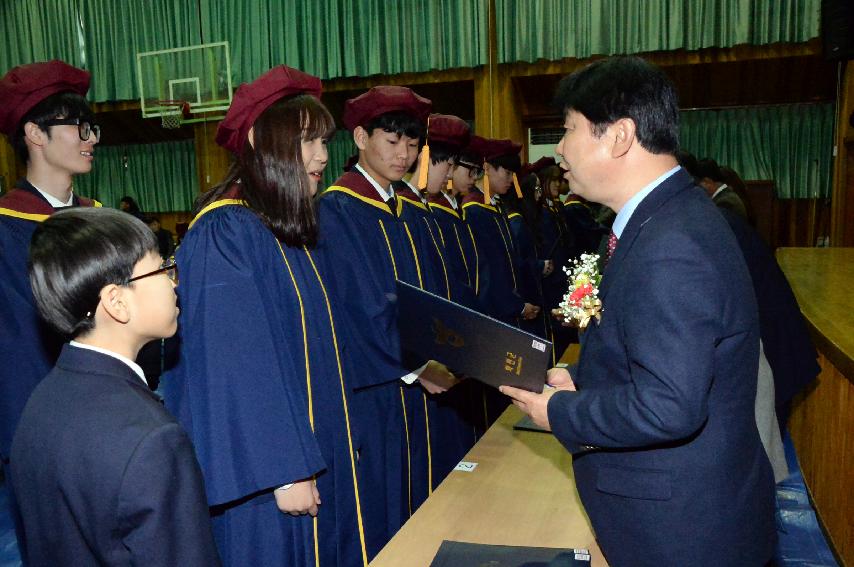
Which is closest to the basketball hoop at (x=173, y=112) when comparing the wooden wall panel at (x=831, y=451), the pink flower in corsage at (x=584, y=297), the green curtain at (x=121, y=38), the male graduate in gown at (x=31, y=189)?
the green curtain at (x=121, y=38)

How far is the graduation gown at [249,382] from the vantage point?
1591mm

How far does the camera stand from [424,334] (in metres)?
1.74

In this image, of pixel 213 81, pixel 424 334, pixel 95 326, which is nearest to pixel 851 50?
pixel 424 334

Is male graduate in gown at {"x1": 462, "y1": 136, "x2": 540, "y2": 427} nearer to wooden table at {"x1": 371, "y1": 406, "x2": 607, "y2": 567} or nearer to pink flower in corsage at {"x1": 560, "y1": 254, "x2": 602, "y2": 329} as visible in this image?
wooden table at {"x1": 371, "y1": 406, "x2": 607, "y2": 567}

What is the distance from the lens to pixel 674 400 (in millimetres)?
1054

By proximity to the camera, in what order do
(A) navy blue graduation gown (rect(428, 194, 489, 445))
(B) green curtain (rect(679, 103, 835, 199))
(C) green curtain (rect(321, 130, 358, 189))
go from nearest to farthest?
(A) navy blue graduation gown (rect(428, 194, 489, 445)), (B) green curtain (rect(679, 103, 835, 199)), (C) green curtain (rect(321, 130, 358, 189))

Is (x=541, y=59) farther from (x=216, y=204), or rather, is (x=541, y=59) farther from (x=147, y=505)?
(x=147, y=505)

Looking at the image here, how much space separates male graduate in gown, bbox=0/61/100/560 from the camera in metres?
1.98

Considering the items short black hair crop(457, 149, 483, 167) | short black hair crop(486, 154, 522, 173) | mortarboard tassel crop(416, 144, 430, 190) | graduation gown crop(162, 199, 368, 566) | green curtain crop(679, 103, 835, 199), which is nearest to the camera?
graduation gown crop(162, 199, 368, 566)

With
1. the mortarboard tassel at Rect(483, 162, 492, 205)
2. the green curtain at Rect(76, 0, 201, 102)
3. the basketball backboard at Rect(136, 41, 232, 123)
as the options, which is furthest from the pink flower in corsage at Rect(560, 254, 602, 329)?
the green curtain at Rect(76, 0, 201, 102)

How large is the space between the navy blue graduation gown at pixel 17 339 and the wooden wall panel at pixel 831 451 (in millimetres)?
2651

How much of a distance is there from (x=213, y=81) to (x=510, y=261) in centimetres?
701

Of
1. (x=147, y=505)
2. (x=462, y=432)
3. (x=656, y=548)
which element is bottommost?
(x=462, y=432)

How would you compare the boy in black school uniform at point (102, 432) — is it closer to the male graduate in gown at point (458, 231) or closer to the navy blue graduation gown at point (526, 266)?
the male graduate in gown at point (458, 231)
